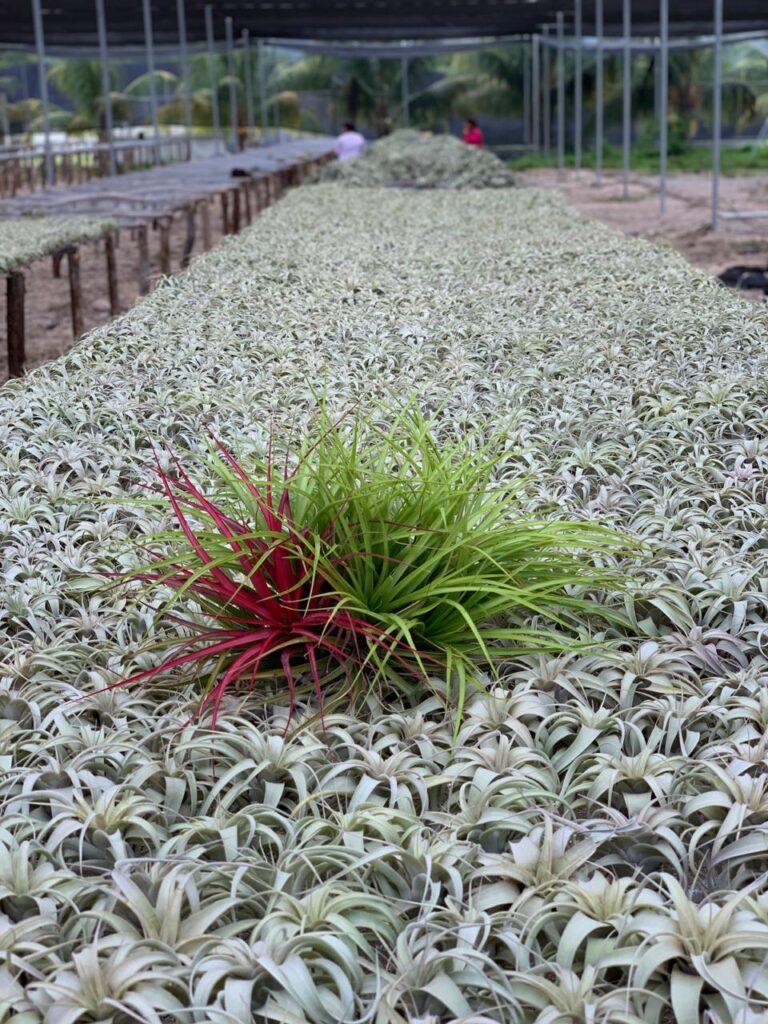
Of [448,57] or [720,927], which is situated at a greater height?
[448,57]

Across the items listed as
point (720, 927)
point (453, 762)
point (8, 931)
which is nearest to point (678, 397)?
point (453, 762)

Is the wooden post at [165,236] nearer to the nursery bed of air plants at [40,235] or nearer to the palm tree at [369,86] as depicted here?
the nursery bed of air plants at [40,235]

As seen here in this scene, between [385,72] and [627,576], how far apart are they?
3548cm

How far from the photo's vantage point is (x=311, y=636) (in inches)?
85.2

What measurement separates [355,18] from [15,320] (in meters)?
→ 16.2

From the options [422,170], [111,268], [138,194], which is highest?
[422,170]

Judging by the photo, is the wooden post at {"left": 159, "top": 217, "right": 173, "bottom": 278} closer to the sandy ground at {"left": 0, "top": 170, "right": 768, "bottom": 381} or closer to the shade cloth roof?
the sandy ground at {"left": 0, "top": 170, "right": 768, "bottom": 381}

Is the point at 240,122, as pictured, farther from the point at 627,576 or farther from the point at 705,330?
the point at 627,576

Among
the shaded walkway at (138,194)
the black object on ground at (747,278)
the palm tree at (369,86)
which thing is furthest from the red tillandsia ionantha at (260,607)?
the palm tree at (369,86)

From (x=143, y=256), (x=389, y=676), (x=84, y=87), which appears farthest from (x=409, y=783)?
(x=84, y=87)

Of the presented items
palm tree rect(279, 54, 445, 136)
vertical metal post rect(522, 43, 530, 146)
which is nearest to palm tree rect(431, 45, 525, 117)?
palm tree rect(279, 54, 445, 136)

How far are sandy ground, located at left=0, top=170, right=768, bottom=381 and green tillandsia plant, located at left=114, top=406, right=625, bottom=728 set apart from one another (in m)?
4.38

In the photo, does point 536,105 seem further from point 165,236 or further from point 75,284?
point 75,284

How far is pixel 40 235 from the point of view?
26.1 ft
